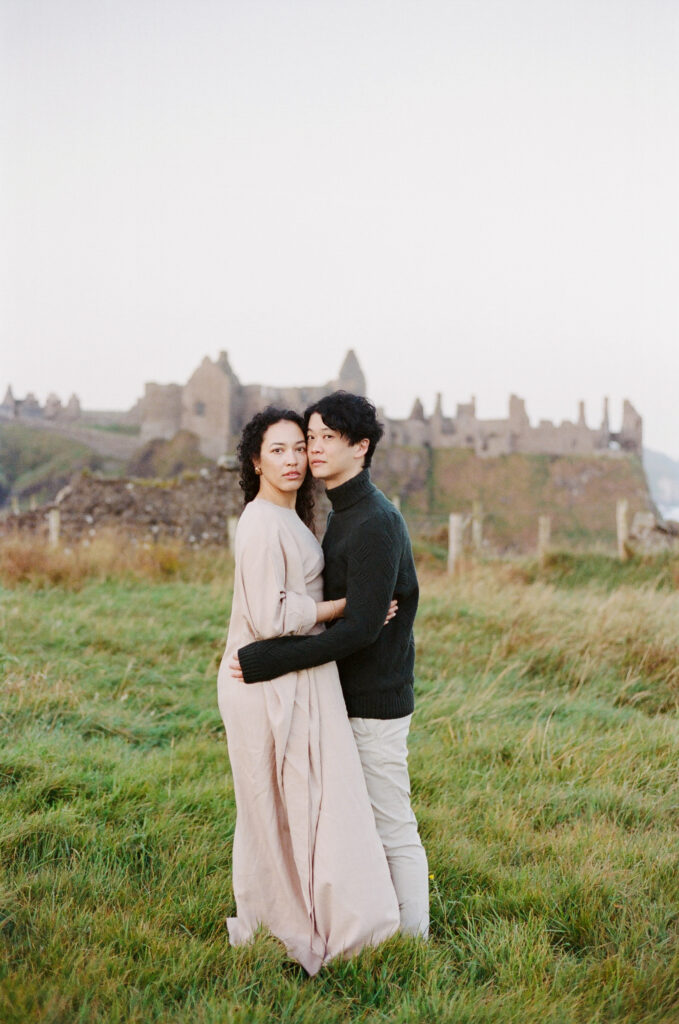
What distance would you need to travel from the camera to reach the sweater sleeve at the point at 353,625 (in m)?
2.74

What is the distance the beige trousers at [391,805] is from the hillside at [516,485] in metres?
65.7

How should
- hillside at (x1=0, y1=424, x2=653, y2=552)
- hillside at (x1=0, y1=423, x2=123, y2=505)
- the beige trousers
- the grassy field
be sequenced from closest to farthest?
the grassy field, the beige trousers, hillside at (x1=0, y1=423, x2=123, y2=505), hillside at (x1=0, y1=424, x2=653, y2=552)

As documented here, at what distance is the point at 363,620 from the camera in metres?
2.75

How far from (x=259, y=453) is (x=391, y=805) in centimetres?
140

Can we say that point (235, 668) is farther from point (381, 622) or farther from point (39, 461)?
point (39, 461)

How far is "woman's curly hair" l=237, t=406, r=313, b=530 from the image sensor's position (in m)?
2.98

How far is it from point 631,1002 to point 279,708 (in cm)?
145

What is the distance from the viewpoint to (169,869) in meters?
3.28

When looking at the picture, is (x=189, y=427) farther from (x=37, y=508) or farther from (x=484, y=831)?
(x=484, y=831)

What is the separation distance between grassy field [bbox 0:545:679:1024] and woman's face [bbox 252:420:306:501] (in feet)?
5.19

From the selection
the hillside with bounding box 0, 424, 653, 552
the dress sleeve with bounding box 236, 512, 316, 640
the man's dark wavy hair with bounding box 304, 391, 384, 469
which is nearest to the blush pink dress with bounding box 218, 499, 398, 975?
the dress sleeve with bounding box 236, 512, 316, 640

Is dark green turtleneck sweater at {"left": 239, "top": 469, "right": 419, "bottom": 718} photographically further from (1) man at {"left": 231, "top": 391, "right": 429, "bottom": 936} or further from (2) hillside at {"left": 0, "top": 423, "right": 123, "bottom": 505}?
(2) hillside at {"left": 0, "top": 423, "right": 123, "bottom": 505}

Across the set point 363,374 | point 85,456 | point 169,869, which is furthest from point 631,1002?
point 363,374

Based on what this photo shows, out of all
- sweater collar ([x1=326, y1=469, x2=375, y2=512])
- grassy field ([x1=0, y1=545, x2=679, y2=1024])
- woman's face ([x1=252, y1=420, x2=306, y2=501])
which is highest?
woman's face ([x1=252, y1=420, x2=306, y2=501])
